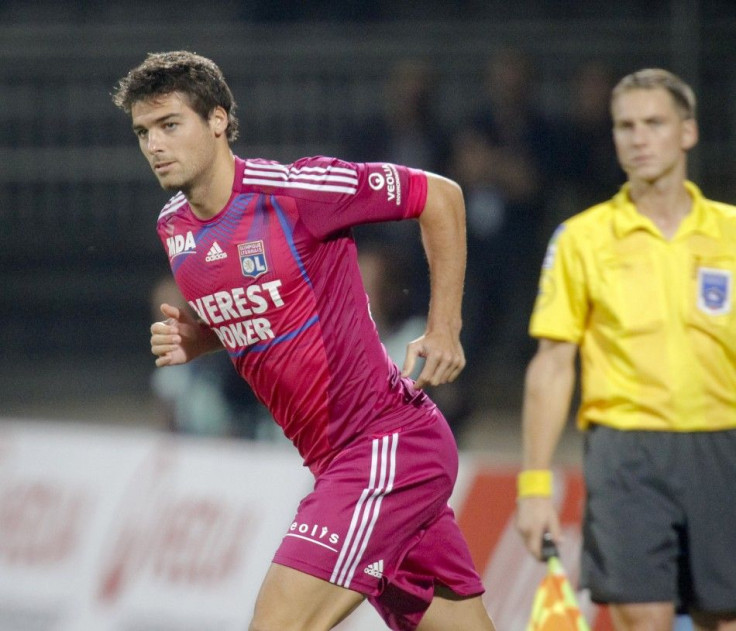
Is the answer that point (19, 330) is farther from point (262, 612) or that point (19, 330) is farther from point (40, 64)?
point (262, 612)

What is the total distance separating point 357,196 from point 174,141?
1.85 ft

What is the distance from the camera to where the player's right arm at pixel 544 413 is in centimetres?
487

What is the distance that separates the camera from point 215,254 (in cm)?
430

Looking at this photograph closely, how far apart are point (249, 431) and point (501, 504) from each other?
182cm

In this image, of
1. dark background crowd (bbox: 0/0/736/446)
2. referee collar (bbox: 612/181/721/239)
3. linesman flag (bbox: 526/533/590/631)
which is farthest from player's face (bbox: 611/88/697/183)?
dark background crowd (bbox: 0/0/736/446)

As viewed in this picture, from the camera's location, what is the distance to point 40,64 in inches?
408

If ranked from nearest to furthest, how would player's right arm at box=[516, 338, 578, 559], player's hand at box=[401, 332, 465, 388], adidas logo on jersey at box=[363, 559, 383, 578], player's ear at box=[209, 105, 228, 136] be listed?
player's hand at box=[401, 332, 465, 388] < adidas logo on jersey at box=[363, 559, 383, 578] < player's ear at box=[209, 105, 228, 136] < player's right arm at box=[516, 338, 578, 559]

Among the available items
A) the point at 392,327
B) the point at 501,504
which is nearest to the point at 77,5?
the point at 392,327

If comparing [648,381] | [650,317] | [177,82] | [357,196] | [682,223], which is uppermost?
[177,82]

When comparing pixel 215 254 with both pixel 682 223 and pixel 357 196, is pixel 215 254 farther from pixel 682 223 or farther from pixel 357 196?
pixel 682 223

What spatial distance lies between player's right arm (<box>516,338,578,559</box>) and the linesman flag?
0.32ft

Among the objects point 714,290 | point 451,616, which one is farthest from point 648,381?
point 451,616

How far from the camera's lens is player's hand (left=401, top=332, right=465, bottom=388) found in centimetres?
417

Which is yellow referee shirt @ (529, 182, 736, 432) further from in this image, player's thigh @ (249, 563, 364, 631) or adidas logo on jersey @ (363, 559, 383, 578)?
player's thigh @ (249, 563, 364, 631)
